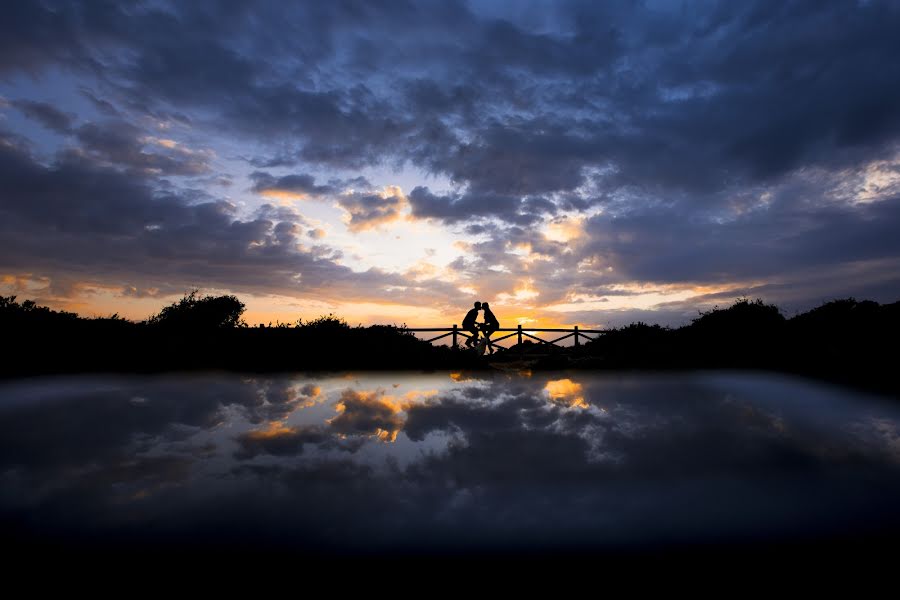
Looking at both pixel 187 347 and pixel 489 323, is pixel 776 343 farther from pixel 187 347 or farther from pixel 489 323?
pixel 187 347

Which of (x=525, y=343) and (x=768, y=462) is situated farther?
(x=525, y=343)

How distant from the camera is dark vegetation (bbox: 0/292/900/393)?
12.0m

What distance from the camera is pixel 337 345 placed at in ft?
52.0

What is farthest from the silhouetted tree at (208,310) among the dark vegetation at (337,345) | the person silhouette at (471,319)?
the person silhouette at (471,319)

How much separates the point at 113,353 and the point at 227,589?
591 inches

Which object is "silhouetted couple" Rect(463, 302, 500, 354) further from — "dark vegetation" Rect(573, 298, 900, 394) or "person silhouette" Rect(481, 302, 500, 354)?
"dark vegetation" Rect(573, 298, 900, 394)

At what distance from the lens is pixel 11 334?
14234 mm

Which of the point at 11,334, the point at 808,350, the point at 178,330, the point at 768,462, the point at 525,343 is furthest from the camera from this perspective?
the point at 525,343

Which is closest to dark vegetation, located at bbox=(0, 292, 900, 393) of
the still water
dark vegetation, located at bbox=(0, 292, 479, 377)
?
dark vegetation, located at bbox=(0, 292, 479, 377)

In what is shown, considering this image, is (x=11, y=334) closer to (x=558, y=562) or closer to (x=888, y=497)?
(x=558, y=562)

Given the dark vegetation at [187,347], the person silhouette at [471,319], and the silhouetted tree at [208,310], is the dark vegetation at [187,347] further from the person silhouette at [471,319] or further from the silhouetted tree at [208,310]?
the silhouetted tree at [208,310]

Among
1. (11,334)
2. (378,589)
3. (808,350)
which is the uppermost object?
(11,334)

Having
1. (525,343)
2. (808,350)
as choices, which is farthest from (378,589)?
(525,343)

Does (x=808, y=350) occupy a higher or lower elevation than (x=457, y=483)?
higher
